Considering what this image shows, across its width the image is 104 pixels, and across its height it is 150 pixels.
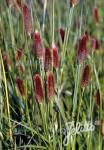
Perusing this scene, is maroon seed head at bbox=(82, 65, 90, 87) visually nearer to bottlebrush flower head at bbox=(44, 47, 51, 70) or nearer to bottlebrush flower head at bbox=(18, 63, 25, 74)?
bottlebrush flower head at bbox=(44, 47, 51, 70)

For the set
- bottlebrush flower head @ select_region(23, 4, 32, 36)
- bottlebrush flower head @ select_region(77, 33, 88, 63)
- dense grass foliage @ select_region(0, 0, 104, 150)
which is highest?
bottlebrush flower head @ select_region(23, 4, 32, 36)

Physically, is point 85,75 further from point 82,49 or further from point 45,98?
point 45,98

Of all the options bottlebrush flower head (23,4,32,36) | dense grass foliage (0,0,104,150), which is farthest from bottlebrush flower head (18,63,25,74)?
bottlebrush flower head (23,4,32,36)

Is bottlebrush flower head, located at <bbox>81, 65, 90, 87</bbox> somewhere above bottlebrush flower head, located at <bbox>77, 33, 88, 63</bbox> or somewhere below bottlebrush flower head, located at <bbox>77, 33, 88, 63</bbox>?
below

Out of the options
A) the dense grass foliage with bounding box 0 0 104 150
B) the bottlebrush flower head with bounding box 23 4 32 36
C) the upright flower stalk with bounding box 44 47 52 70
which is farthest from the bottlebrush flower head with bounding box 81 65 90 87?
the bottlebrush flower head with bounding box 23 4 32 36

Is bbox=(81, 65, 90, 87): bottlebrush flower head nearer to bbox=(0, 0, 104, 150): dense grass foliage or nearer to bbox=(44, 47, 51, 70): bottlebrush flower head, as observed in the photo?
bbox=(0, 0, 104, 150): dense grass foliage

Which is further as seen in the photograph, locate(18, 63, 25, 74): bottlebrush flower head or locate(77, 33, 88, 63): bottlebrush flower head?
locate(18, 63, 25, 74): bottlebrush flower head

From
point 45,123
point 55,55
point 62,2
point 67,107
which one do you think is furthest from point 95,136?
point 62,2

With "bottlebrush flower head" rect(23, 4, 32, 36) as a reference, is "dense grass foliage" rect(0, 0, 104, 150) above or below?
below

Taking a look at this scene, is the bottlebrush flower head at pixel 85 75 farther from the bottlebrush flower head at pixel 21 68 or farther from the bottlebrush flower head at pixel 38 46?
the bottlebrush flower head at pixel 21 68
